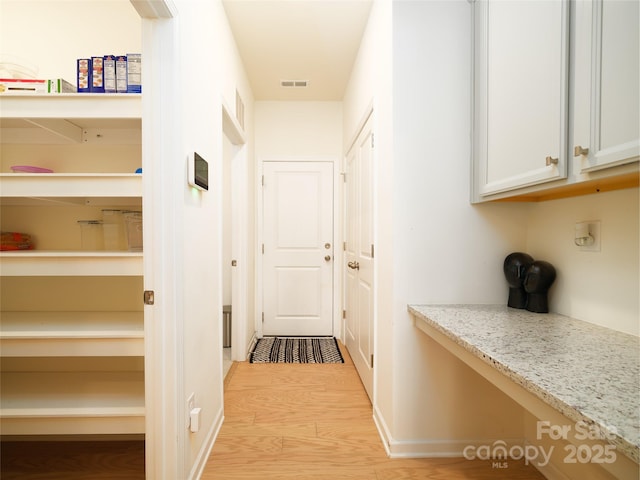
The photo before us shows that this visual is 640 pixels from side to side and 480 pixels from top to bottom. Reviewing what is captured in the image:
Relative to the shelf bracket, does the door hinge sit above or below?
below

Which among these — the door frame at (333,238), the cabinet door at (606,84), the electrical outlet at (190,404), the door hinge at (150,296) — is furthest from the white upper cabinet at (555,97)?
the door frame at (333,238)

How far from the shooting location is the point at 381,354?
1.95 m

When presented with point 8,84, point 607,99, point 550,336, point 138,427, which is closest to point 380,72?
point 607,99

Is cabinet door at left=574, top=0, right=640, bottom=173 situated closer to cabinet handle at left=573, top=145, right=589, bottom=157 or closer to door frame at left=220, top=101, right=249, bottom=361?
cabinet handle at left=573, top=145, right=589, bottom=157

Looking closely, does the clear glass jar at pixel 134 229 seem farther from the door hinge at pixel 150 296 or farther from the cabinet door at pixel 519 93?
the cabinet door at pixel 519 93

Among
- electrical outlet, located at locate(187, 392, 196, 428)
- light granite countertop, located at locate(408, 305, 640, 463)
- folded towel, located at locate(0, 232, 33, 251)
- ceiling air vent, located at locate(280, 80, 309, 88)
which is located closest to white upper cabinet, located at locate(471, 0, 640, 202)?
light granite countertop, located at locate(408, 305, 640, 463)

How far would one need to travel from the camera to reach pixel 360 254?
2652 millimetres

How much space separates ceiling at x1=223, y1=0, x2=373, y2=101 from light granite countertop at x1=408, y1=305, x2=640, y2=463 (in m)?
2.11

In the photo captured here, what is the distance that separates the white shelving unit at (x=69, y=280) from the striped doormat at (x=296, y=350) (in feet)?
4.85

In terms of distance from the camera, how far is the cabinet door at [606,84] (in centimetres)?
88

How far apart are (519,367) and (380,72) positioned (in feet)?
5.61

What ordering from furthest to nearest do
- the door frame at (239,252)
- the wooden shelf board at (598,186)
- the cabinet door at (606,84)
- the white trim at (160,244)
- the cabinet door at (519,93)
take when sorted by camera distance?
the door frame at (239,252) → the white trim at (160,244) → the cabinet door at (519,93) → the wooden shelf board at (598,186) → the cabinet door at (606,84)

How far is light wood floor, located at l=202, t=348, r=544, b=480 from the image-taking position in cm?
160

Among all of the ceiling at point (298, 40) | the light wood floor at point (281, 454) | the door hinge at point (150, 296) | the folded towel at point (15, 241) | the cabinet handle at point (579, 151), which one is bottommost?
the light wood floor at point (281, 454)
